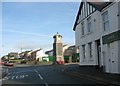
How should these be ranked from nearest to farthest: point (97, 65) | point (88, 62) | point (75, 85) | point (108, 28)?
point (75, 85)
point (108, 28)
point (97, 65)
point (88, 62)

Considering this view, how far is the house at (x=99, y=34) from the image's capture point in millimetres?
25344

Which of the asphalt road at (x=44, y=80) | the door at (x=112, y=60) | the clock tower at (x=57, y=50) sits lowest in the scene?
the asphalt road at (x=44, y=80)

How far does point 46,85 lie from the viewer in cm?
1897

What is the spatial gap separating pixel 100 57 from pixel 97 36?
228cm

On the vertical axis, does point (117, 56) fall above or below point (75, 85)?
above

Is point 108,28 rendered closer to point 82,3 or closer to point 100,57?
point 100,57

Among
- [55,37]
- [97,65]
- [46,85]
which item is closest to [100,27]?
[97,65]

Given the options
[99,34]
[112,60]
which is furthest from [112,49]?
[99,34]

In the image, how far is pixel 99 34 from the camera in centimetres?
3134

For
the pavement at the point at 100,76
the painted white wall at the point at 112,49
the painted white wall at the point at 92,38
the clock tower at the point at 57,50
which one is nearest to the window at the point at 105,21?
the painted white wall at the point at 112,49

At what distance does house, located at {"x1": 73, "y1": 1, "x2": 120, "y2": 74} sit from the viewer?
2534 centimetres

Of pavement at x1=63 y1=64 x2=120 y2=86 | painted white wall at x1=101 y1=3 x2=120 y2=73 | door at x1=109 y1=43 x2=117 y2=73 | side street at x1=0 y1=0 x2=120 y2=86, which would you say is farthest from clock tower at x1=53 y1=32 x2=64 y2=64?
door at x1=109 y1=43 x2=117 y2=73

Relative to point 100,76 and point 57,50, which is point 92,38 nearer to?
point 100,76

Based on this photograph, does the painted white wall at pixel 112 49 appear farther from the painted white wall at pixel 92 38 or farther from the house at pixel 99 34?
the painted white wall at pixel 92 38
